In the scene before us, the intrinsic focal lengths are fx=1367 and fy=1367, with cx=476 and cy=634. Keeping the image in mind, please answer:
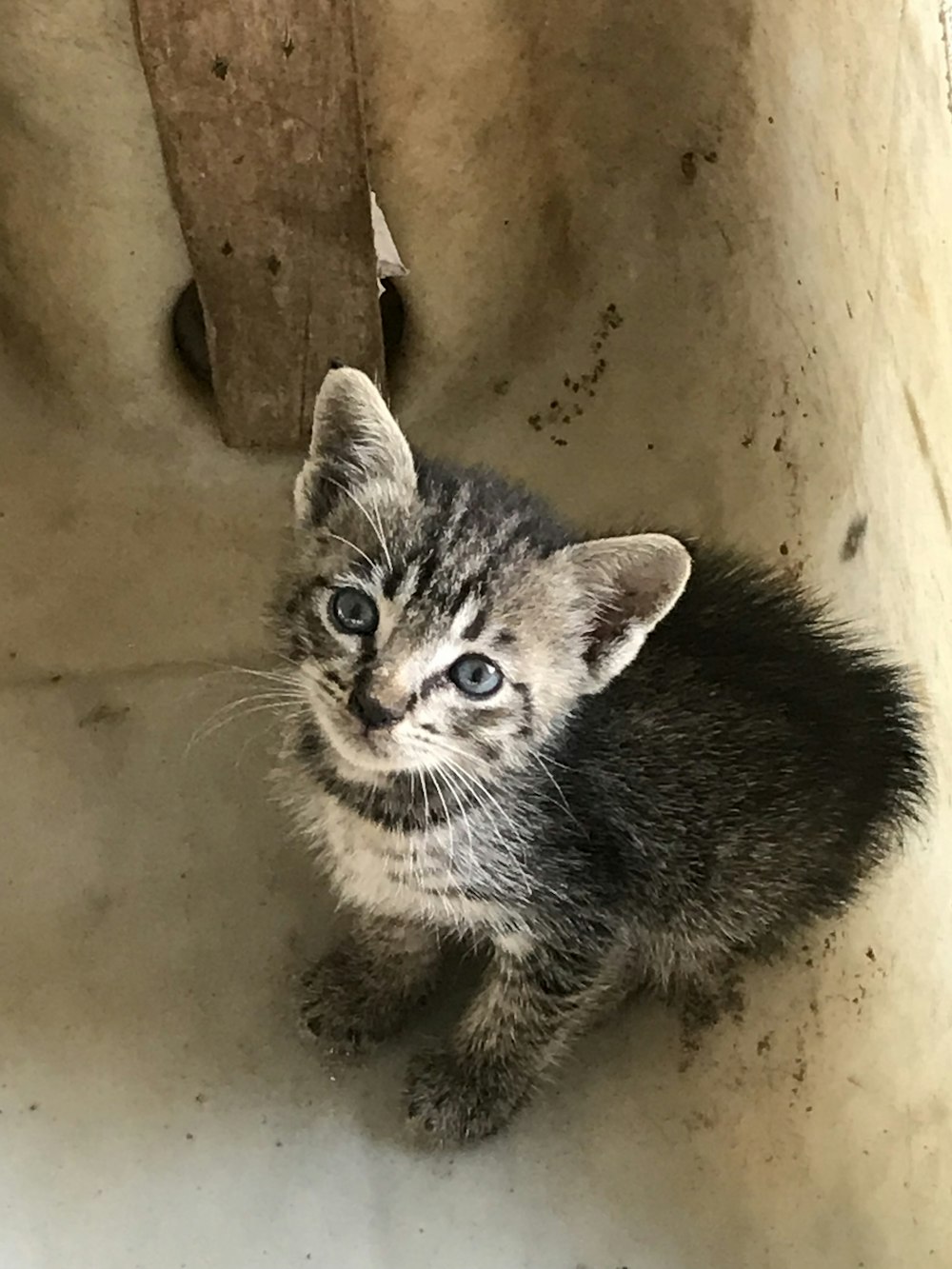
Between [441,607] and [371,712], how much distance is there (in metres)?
0.11

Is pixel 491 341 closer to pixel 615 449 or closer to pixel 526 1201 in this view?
pixel 615 449

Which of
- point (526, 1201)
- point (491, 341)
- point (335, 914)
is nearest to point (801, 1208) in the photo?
point (526, 1201)

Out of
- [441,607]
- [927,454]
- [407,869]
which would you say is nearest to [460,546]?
[441,607]

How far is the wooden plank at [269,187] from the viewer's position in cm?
136

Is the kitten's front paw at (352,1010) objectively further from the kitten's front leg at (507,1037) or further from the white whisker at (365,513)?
the white whisker at (365,513)

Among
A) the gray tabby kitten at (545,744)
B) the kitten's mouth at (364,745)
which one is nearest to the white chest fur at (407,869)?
the gray tabby kitten at (545,744)

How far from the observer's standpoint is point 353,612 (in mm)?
1155

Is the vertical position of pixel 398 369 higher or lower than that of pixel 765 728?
lower

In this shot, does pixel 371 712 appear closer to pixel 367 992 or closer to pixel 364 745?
pixel 364 745

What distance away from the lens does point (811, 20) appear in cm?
140

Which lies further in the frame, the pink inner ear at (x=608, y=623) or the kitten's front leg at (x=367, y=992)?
the kitten's front leg at (x=367, y=992)

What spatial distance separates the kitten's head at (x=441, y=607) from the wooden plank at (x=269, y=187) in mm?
427

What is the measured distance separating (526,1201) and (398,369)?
3.50 ft

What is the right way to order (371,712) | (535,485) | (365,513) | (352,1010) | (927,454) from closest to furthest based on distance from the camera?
(371,712)
(365,513)
(927,454)
(352,1010)
(535,485)
